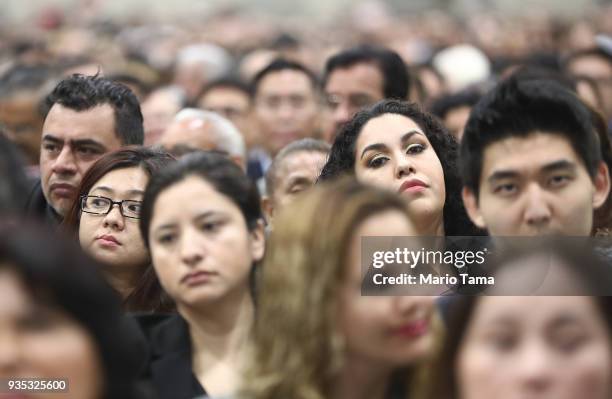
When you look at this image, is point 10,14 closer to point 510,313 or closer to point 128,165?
point 128,165

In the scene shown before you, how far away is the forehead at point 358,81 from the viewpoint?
22.5 feet

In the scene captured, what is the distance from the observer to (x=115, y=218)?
177 inches

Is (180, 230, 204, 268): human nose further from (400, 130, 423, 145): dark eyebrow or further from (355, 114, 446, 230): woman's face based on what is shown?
(400, 130, 423, 145): dark eyebrow

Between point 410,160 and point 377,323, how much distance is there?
55.0 inches

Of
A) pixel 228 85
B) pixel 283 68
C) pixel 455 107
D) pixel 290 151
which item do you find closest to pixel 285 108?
pixel 283 68

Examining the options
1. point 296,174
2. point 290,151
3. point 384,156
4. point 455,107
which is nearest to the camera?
point 384,156

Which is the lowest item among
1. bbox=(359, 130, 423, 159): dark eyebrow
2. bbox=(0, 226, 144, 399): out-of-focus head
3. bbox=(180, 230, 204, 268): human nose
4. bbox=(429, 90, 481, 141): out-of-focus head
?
bbox=(0, 226, 144, 399): out-of-focus head

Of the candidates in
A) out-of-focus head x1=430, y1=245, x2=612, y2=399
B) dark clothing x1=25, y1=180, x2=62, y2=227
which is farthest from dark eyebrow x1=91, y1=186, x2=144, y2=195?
out-of-focus head x1=430, y1=245, x2=612, y2=399

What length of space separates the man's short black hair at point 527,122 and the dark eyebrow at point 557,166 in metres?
0.08

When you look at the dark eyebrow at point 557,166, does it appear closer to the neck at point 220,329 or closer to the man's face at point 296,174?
the neck at point 220,329

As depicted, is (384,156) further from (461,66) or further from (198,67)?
(198,67)

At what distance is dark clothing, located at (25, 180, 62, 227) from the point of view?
16.7ft

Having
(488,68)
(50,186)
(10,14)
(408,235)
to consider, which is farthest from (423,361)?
(10,14)

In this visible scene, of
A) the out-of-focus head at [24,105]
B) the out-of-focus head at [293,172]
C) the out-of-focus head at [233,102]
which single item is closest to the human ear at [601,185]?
the out-of-focus head at [293,172]
